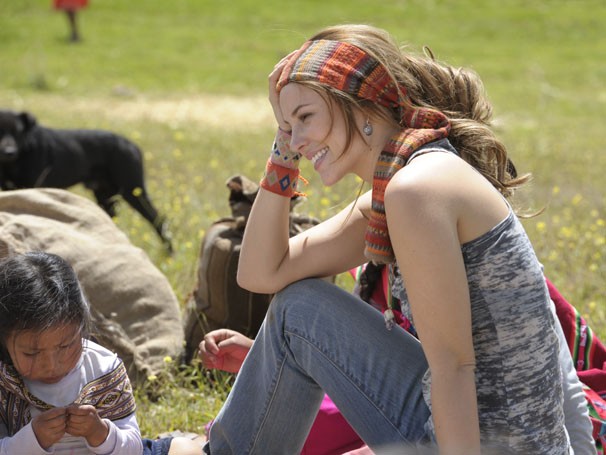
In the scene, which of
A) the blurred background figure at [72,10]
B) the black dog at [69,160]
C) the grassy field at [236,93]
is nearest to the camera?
the grassy field at [236,93]

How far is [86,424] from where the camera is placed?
2500 mm

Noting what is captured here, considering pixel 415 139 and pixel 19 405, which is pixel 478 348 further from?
pixel 19 405

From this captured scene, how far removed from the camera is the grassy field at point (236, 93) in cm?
532

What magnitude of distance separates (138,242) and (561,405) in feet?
12.6

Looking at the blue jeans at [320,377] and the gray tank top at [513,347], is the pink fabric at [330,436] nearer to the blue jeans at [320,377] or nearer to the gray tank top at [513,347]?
the blue jeans at [320,377]

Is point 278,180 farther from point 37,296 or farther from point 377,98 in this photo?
point 37,296

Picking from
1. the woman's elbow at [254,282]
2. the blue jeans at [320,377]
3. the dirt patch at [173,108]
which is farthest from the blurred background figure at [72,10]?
the blue jeans at [320,377]

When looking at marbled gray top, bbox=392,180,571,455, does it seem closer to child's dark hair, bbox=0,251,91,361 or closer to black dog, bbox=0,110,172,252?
child's dark hair, bbox=0,251,91,361

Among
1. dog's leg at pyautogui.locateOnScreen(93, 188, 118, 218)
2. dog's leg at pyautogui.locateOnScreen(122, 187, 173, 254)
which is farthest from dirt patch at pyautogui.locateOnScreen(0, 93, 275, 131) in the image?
dog's leg at pyautogui.locateOnScreen(122, 187, 173, 254)

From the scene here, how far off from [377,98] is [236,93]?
15.1 metres

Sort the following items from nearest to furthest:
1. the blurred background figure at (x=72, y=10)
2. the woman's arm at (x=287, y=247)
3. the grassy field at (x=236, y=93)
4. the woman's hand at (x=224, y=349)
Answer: the woman's arm at (x=287, y=247) < the woman's hand at (x=224, y=349) < the grassy field at (x=236, y=93) < the blurred background figure at (x=72, y=10)

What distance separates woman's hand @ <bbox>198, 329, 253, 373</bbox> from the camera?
120 inches

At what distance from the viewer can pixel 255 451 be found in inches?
110

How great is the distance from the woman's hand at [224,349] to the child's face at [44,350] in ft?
1.76
